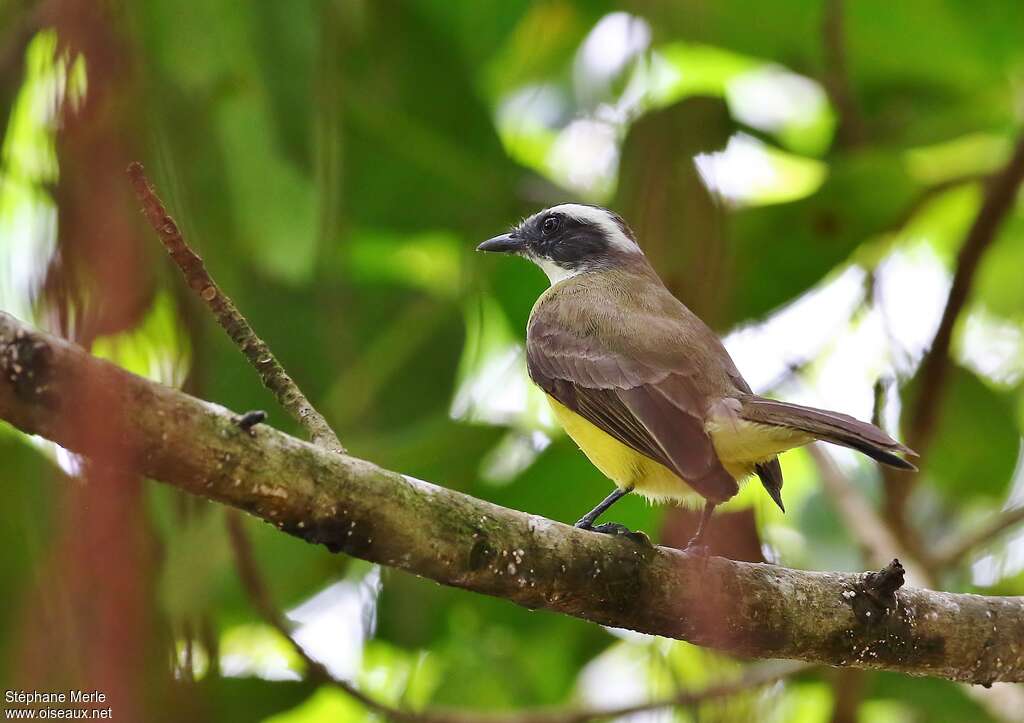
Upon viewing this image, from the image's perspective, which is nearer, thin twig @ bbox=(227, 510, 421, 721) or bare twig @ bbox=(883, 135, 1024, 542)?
thin twig @ bbox=(227, 510, 421, 721)

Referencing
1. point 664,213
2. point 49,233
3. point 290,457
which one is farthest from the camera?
point 664,213

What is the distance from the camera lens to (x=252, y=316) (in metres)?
4.59

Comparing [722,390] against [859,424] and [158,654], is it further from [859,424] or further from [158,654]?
[158,654]

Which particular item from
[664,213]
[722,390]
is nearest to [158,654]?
[664,213]

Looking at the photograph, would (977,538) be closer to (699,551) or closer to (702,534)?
(702,534)

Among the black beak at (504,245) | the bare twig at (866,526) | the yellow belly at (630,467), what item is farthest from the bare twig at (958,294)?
the black beak at (504,245)

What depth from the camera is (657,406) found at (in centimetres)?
341

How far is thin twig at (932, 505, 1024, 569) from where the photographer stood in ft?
14.1

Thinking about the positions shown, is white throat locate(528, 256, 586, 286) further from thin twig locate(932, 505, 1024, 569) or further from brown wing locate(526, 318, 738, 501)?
thin twig locate(932, 505, 1024, 569)

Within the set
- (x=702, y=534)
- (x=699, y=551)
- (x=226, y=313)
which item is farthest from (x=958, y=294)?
(x=226, y=313)

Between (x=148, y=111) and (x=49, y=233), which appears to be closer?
(x=49, y=233)

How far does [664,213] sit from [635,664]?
9.72 feet

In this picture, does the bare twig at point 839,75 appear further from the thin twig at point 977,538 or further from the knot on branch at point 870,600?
the knot on branch at point 870,600

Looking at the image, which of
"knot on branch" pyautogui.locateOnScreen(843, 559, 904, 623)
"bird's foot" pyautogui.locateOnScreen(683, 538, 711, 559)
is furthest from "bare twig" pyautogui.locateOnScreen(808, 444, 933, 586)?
"bird's foot" pyautogui.locateOnScreen(683, 538, 711, 559)
